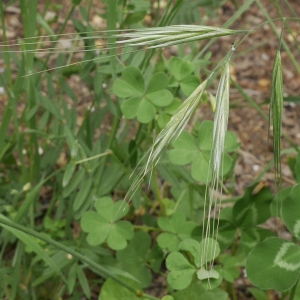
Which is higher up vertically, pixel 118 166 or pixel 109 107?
pixel 109 107

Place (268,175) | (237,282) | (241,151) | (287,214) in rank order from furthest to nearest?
(241,151)
(268,175)
(237,282)
(287,214)

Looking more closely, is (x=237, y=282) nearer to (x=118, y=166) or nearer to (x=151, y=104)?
(x=118, y=166)

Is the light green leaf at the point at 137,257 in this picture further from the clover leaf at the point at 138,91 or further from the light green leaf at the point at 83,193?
the clover leaf at the point at 138,91

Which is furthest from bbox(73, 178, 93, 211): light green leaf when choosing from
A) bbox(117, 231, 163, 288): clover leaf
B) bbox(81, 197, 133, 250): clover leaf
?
bbox(117, 231, 163, 288): clover leaf

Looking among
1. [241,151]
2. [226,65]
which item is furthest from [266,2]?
[226,65]

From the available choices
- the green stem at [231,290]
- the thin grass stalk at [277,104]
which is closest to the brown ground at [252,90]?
the green stem at [231,290]

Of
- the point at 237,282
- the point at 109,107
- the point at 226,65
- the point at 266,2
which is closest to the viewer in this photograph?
the point at 226,65

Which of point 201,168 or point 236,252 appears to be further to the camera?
point 236,252

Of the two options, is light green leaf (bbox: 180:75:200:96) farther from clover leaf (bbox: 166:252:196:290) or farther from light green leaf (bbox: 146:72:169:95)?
clover leaf (bbox: 166:252:196:290)
